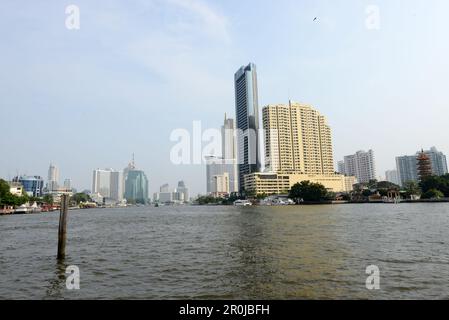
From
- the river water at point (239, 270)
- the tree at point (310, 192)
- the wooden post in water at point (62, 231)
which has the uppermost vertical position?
the tree at point (310, 192)

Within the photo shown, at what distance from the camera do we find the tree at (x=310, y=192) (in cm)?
18975

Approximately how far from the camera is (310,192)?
19100 centimetres

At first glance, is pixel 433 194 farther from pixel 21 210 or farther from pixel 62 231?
pixel 21 210

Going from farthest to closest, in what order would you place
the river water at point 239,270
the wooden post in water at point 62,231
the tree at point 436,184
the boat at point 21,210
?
the tree at point 436,184 < the boat at point 21,210 < the wooden post in water at point 62,231 < the river water at point 239,270

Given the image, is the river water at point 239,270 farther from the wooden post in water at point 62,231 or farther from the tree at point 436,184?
the tree at point 436,184

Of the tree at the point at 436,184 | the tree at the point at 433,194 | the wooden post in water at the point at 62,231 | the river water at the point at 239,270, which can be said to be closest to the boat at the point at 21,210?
the river water at the point at 239,270

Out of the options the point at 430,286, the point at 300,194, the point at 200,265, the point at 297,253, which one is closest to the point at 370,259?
the point at 297,253

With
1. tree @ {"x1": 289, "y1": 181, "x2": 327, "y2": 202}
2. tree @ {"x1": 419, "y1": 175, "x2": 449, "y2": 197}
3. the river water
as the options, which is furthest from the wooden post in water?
tree @ {"x1": 289, "y1": 181, "x2": 327, "y2": 202}

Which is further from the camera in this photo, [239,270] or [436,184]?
[436,184]

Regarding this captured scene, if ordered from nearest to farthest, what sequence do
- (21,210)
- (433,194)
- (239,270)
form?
(239,270), (21,210), (433,194)

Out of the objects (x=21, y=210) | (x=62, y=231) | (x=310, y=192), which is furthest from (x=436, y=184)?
(x=21, y=210)

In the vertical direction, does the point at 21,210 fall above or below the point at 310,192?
below
